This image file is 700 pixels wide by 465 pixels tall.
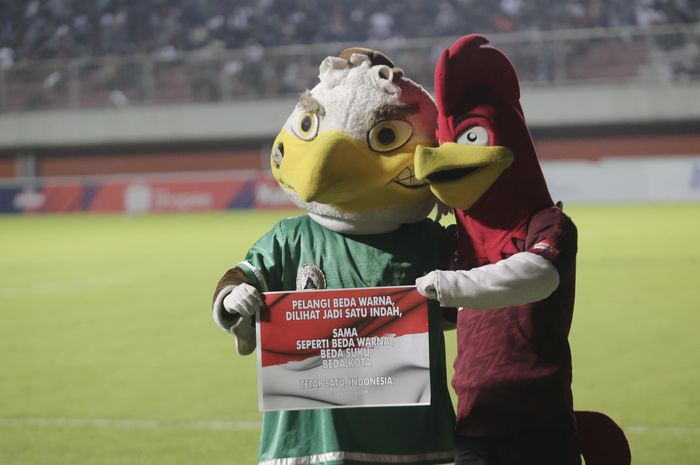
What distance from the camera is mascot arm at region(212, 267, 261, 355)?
2.89m

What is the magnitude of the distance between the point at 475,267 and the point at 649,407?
9.06 feet

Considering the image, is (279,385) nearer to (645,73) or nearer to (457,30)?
(645,73)

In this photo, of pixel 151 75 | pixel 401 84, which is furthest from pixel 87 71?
pixel 401 84

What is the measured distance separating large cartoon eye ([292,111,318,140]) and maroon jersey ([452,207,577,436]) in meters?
0.56

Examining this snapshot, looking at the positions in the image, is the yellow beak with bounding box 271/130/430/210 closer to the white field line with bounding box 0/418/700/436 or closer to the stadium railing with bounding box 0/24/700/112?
the white field line with bounding box 0/418/700/436

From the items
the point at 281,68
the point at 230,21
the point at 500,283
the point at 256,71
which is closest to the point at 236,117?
the point at 256,71

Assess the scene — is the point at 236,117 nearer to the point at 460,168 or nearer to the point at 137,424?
the point at 137,424

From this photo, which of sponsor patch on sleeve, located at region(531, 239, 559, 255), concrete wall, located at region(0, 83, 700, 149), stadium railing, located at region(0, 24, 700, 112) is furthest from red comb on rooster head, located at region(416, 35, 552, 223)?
concrete wall, located at region(0, 83, 700, 149)

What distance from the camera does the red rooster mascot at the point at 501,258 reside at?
9.45ft

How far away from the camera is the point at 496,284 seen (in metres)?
2.72

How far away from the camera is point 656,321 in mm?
8039

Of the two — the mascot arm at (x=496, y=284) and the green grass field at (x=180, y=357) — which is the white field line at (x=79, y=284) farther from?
the mascot arm at (x=496, y=284)

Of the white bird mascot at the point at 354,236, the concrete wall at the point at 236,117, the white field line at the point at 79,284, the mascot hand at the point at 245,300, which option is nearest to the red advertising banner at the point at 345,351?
the mascot hand at the point at 245,300

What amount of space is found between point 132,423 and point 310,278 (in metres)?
2.51
